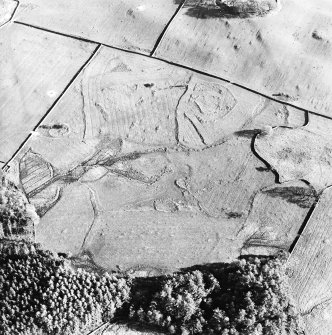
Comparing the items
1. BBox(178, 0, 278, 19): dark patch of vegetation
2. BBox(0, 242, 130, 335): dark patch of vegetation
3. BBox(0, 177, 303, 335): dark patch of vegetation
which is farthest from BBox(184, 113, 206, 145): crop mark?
BBox(0, 242, 130, 335): dark patch of vegetation

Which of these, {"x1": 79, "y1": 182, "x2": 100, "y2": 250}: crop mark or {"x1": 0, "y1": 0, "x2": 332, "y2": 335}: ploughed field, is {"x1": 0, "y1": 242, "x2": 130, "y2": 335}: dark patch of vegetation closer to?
{"x1": 0, "y1": 0, "x2": 332, "y2": 335}: ploughed field

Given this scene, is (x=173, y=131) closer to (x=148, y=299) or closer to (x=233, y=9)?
(x=148, y=299)

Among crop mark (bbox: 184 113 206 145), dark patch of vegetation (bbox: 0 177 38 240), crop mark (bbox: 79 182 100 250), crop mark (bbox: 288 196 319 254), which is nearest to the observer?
crop mark (bbox: 288 196 319 254)

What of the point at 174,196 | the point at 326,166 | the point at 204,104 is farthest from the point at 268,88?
the point at 174,196

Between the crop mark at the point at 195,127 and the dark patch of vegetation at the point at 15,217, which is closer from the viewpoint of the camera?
the dark patch of vegetation at the point at 15,217

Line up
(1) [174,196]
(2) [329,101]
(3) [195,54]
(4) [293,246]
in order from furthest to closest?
(3) [195,54], (2) [329,101], (1) [174,196], (4) [293,246]

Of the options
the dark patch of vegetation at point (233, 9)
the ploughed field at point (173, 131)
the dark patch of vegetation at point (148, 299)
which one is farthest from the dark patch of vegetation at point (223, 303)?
the dark patch of vegetation at point (233, 9)

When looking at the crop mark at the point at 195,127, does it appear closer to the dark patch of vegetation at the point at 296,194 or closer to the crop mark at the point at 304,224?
the dark patch of vegetation at the point at 296,194

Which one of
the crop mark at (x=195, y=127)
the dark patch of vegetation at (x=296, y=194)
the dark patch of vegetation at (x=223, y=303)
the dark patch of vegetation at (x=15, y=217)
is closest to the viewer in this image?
the dark patch of vegetation at (x=223, y=303)

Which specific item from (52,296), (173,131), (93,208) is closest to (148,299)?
(52,296)

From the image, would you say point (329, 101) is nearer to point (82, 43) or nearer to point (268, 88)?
point (268, 88)

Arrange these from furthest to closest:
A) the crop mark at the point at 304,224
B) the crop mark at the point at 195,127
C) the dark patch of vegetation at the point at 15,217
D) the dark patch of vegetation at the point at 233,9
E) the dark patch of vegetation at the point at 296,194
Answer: the dark patch of vegetation at the point at 233,9 < the crop mark at the point at 195,127 < the dark patch of vegetation at the point at 296,194 < the dark patch of vegetation at the point at 15,217 < the crop mark at the point at 304,224
